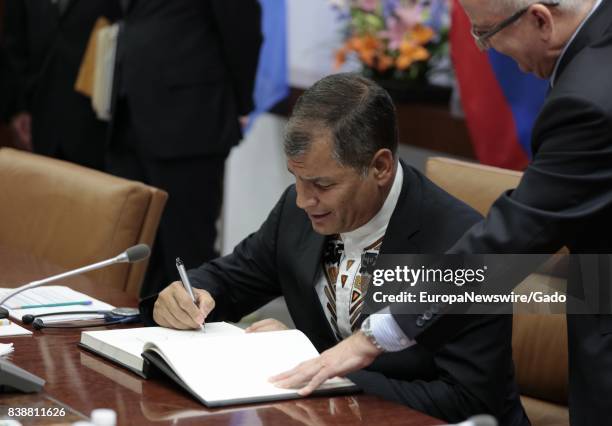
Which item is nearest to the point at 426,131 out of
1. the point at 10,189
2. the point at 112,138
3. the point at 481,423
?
the point at 112,138

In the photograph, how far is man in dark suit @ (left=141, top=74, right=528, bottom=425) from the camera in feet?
6.78

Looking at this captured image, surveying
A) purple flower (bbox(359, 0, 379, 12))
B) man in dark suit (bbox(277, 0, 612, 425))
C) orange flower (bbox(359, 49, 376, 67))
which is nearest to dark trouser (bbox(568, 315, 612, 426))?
man in dark suit (bbox(277, 0, 612, 425))

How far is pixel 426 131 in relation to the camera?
478 centimetres

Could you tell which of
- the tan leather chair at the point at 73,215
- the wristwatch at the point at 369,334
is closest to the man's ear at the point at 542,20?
the wristwatch at the point at 369,334

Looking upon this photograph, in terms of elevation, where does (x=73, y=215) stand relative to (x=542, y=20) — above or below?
below

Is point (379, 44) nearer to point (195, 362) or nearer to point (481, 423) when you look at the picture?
point (195, 362)

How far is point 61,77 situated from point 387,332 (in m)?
3.29

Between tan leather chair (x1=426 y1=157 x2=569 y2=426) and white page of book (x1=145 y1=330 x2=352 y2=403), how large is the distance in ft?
2.36

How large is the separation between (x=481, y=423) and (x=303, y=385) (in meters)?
0.63

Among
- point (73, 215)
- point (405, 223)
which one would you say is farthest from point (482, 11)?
point (73, 215)

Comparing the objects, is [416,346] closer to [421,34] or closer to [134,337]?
[134,337]

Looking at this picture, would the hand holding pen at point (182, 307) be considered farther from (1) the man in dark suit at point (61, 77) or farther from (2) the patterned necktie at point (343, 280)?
(1) the man in dark suit at point (61, 77)

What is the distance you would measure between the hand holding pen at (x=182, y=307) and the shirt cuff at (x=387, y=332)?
449 millimetres

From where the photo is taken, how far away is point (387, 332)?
1934mm
